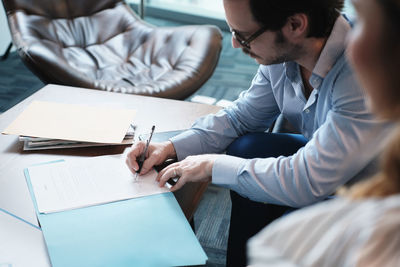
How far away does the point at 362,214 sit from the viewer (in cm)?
47

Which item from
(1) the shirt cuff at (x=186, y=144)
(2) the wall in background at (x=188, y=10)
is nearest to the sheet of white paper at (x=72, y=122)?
(1) the shirt cuff at (x=186, y=144)

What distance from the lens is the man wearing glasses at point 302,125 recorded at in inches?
34.3

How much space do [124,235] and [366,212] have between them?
438 millimetres

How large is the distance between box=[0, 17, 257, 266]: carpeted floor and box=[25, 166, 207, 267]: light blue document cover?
27.9 inches

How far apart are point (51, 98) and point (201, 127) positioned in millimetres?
495

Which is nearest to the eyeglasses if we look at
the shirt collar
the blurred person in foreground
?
the shirt collar

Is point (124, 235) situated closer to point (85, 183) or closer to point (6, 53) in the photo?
point (85, 183)

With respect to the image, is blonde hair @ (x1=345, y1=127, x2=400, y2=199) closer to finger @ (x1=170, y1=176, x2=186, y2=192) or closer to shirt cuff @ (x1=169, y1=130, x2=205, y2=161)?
finger @ (x1=170, y1=176, x2=186, y2=192)

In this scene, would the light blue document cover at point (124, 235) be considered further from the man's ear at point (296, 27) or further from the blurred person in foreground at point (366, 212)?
the man's ear at point (296, 27)

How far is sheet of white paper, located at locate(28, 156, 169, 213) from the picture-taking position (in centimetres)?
84

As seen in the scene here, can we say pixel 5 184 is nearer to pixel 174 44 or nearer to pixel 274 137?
pixel 274 137

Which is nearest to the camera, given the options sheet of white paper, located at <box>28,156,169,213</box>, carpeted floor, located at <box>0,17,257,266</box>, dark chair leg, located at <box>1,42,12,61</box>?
sheet of white paper, located at <box>28,156,169,213</box>

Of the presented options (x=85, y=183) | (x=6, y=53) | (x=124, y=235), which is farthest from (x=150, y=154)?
(x=6, y=53)

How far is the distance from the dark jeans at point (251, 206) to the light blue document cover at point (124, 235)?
323mm
